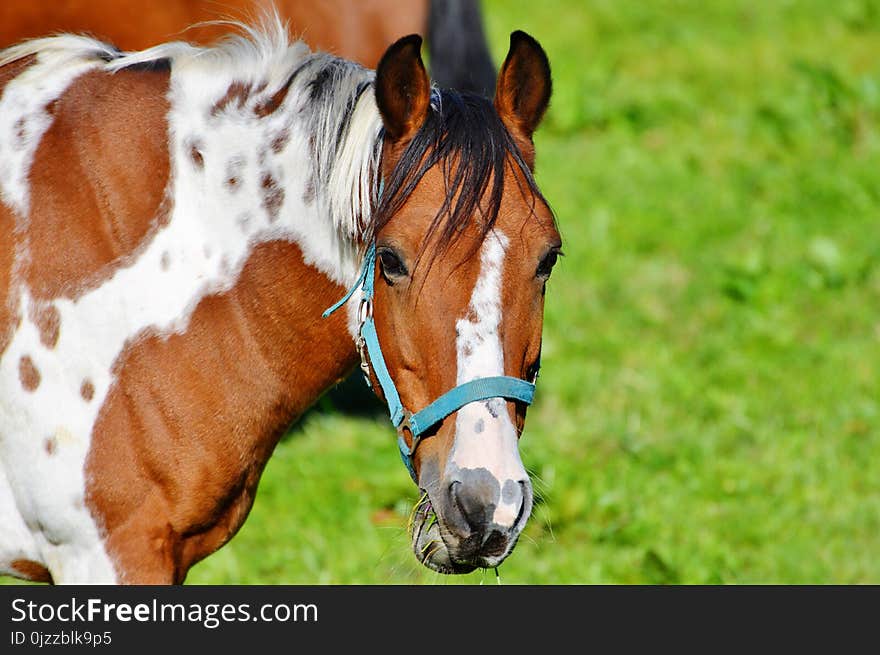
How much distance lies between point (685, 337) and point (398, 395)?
11.4 ft

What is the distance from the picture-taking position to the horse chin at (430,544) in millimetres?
2246

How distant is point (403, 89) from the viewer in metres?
2.23

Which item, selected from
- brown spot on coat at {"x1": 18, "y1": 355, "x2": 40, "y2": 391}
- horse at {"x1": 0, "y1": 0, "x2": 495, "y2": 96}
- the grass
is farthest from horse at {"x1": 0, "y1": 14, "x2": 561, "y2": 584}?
horse at {"x1": 0, "y1": 0, "x2": 495, "y2": 96}

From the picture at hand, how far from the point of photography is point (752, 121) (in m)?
7.33

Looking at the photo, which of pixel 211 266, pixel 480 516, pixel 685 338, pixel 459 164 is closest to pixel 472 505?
pixel 480 516

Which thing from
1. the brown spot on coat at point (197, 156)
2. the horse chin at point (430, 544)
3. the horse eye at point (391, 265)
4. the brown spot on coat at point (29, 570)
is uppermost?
the brown spot on coat at point (197, 156)

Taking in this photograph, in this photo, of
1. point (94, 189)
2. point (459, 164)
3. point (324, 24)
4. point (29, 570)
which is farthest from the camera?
point (324, 24)

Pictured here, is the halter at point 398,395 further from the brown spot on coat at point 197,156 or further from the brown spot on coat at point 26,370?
the brown spot on coat at point 26,370

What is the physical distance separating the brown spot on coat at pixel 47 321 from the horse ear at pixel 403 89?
2.57ft

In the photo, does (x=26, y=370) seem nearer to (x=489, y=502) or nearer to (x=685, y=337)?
(x=489, y=502)

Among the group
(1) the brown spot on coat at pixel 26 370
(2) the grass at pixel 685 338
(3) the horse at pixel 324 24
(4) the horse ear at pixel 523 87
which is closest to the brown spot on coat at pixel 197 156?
(1) the brown spot on coat at pixel 26 370
